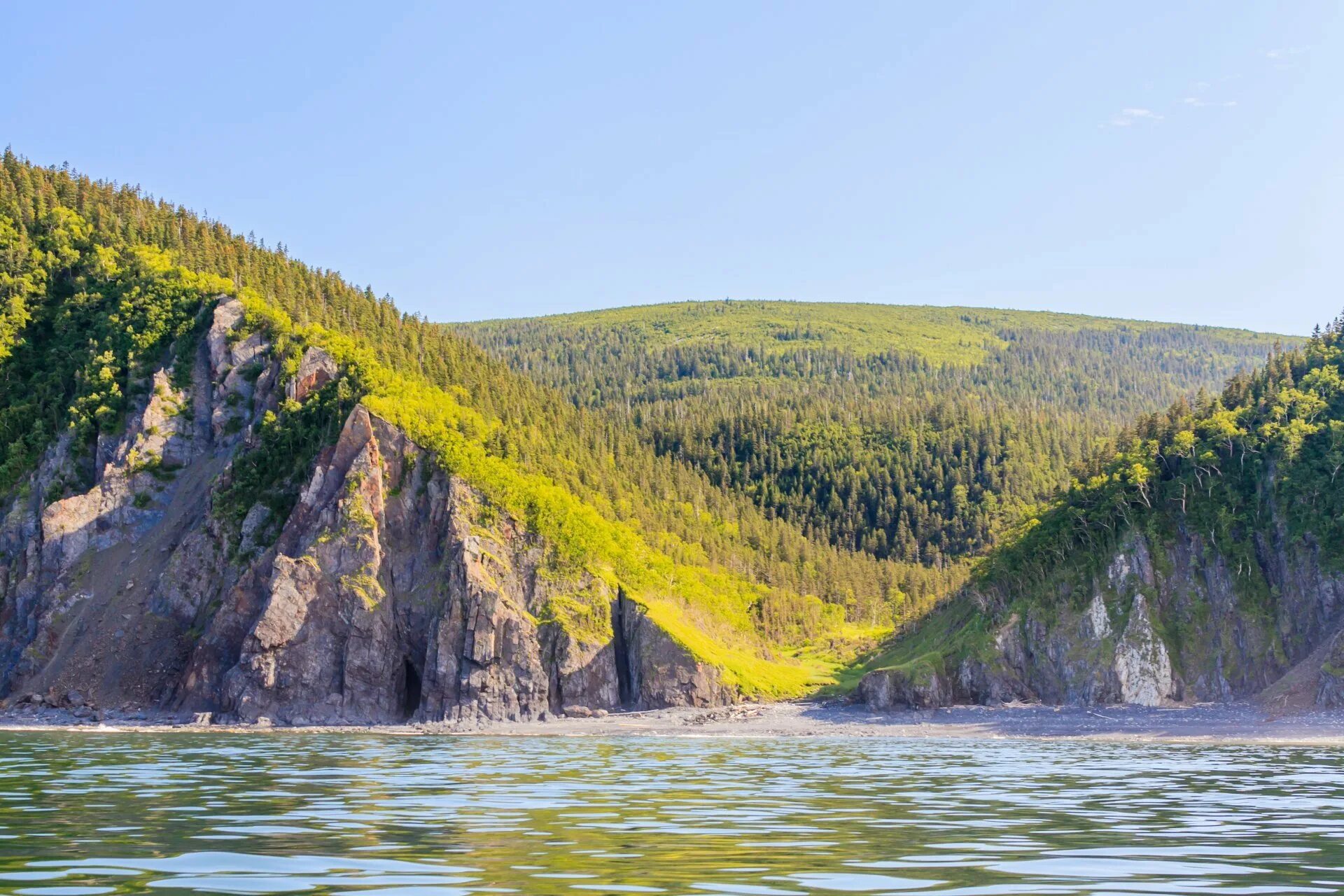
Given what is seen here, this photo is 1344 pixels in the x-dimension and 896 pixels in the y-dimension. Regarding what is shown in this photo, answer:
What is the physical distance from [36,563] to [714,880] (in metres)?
113

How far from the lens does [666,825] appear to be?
3052 centimetres

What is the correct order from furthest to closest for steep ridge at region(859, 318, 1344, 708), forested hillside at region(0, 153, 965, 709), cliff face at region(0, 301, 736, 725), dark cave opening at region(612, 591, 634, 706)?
forested hillside at region(0, 153, 965, 709), dark cave opening at region(612, 591, 634, 706), cliff face at region(0, 301, 736, 725), steep ridge at region(859, 318, 1344, 708)

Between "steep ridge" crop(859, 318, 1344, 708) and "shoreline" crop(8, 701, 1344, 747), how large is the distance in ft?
14.8

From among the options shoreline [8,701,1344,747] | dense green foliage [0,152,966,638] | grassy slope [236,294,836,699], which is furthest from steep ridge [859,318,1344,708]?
dense green foliage [0,152,966,638]

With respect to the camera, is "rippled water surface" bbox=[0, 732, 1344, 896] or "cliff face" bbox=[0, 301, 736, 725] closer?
"rippled water surface" bbox=[0, 732, 1344, 896]

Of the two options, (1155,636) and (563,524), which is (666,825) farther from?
(563,524)

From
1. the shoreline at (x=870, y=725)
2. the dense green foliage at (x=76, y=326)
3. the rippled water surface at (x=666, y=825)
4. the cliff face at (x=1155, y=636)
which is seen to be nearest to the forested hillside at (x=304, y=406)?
the dense green foliage at (x=76, y=326)

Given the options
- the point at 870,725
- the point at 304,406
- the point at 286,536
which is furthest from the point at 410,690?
the point at 870,725

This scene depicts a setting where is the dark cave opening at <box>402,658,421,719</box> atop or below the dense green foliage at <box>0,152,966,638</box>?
below

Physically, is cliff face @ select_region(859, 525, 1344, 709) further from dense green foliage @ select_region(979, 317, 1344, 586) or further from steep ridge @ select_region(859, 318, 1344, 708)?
dense green foliage @ select_region(979, 317, 1344, 586)

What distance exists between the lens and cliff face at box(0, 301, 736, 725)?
350 ft

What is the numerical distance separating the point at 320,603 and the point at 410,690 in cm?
1083

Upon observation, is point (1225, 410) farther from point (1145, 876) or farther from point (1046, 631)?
point (1145, 876)

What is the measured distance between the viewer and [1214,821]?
100ft
